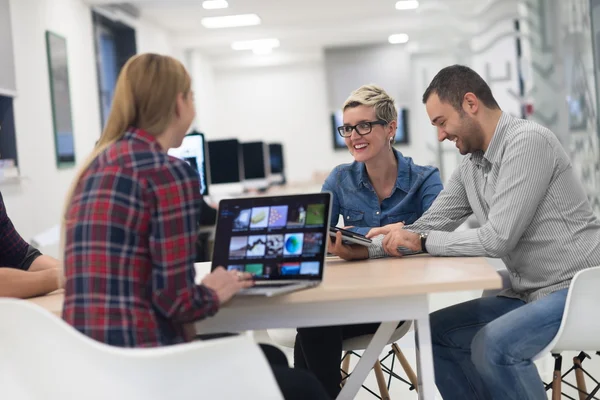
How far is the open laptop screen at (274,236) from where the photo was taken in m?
1.88

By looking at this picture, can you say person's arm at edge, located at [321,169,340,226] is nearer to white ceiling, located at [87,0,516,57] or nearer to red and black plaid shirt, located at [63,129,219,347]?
red and black plaid shirt, located at [63,129,219,347]

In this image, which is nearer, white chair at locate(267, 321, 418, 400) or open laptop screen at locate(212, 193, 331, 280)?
open laptop screen at locate(212, 193, 331, 280)

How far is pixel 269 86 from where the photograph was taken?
16672 mm

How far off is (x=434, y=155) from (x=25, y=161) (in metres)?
3.45

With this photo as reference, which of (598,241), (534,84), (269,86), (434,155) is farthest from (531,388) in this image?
(269,86)

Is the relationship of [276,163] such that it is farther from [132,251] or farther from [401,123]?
[132,251]

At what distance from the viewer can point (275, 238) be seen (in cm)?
191

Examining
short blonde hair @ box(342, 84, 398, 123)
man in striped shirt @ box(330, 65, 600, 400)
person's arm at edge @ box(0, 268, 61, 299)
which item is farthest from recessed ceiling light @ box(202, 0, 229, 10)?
person's arm at edge @ box(0, 268, 61, 299)

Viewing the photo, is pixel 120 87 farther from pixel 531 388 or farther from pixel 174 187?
pixel 531 388

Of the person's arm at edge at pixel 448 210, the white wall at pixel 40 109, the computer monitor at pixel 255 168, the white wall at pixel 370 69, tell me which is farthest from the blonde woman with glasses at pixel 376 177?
the white wall at pixel 370 69

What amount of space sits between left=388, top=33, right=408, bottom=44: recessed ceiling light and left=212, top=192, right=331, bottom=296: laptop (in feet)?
39.3

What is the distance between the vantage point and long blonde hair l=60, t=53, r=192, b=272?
1627 mm

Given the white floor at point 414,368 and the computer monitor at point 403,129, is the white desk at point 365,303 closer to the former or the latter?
the white floor at point 414,368

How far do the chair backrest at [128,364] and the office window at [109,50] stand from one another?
8.01m
